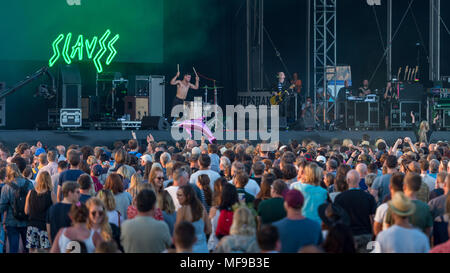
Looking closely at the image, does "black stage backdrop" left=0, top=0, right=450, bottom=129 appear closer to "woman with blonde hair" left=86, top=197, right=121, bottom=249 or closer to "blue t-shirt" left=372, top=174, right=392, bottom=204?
"blue t-shirt" left=372, top=174, right=392, bottom=204

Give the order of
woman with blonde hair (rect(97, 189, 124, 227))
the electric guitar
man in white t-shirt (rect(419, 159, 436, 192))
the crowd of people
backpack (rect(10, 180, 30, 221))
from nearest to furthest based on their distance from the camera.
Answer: the crowd of people < woman with blonde hair (rect(97, 189, 124, 227)) < backpack (rect(10, 180, 30, 221)) < man in white t-shirt (rect(419, 159, 436, 192)) < the electric guitar

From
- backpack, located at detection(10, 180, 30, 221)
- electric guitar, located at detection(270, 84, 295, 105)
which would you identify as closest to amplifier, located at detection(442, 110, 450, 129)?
electric guitar, located at detection(270, 84, 295, 105)

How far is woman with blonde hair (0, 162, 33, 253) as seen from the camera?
21.0 feet

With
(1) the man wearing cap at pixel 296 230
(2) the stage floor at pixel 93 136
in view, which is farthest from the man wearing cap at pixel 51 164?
(2) the stage floor at pixel 93 136

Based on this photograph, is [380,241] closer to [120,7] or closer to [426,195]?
[426,195]

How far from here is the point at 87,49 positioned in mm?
18422

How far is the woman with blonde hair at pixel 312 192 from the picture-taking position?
556cm

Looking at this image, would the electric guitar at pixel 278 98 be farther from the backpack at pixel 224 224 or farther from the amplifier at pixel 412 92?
the backpack at pixel 224 224

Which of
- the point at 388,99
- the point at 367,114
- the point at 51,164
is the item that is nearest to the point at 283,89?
the point at 367,114

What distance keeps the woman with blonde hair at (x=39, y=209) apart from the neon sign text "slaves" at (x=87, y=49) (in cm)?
1222

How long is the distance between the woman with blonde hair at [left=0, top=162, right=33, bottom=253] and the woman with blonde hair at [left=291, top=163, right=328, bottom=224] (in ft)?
8.82

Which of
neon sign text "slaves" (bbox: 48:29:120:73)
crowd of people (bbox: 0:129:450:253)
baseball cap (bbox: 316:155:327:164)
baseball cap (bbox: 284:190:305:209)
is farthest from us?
neon sign text "slaves" (bbox: 48:29:120:73)

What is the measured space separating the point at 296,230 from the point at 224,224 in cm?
87

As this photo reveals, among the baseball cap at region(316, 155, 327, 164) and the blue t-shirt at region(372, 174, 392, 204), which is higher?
the baseball cap at region(316, 155, 327, 164)
